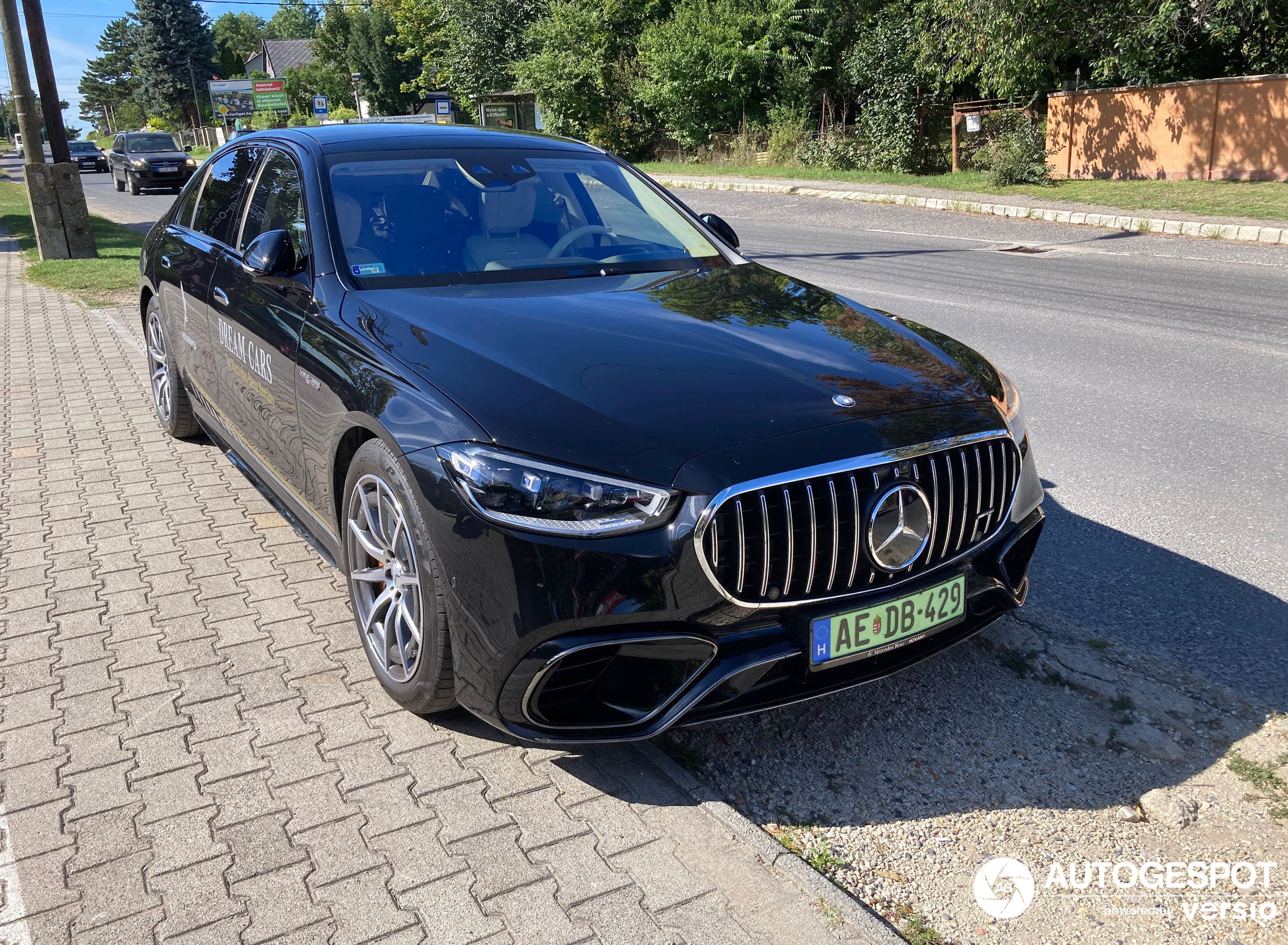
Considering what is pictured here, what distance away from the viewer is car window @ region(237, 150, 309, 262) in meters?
3.87

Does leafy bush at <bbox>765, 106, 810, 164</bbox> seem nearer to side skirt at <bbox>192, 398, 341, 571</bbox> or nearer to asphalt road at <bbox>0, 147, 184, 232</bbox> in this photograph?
asphalt road at <bbox>0, 147, 184, 232</bbox>

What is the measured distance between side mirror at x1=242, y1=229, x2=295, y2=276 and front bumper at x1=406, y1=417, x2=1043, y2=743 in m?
1.37

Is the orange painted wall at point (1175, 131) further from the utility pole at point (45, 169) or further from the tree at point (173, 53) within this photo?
the tree at point (173, 53)

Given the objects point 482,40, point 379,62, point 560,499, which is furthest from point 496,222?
point 379,62

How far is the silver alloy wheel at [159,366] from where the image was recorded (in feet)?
19.3

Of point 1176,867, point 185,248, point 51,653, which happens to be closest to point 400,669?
point 51,653

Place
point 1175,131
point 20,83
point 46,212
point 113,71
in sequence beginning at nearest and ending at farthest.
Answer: point 20,83 < point 46,212 < point 1175,131 < point 113,71

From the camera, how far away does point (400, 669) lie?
122 inches

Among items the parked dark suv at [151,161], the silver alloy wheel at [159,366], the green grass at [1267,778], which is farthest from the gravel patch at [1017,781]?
the parked dark suv at [151,161]

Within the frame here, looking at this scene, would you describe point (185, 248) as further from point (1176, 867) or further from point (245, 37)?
point (245, 37)

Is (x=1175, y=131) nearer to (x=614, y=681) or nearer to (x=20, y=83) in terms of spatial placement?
(x=20, y=83)

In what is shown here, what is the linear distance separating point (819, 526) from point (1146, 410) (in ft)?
14.4

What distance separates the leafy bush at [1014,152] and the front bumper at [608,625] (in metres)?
20.7

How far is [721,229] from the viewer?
463cm
